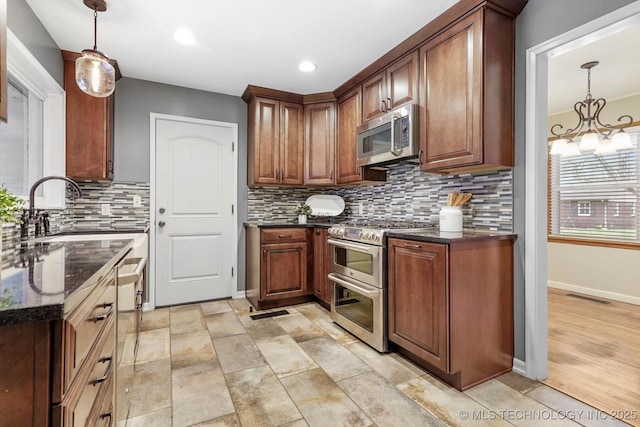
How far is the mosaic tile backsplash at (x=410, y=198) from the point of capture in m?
2.20

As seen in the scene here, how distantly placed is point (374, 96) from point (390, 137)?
578 mm

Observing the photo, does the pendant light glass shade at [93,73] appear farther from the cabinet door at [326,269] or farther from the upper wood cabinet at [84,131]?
the cabinet door at [326,269]

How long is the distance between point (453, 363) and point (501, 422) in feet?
1.10

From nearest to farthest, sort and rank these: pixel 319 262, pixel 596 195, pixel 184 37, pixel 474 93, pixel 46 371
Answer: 1. pixel 46 371
2. pixel 474 93
3. pixel 184 37
4. pixel 319 262
5. pixel 596 195

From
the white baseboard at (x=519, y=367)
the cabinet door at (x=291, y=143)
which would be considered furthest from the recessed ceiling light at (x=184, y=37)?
the white baseboard at (x=519, y=367)

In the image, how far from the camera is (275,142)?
11.7 ft

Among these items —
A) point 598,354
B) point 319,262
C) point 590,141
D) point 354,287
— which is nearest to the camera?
point 598,354

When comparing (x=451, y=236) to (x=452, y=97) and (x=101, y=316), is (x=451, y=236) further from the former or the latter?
(x=101, y=316)

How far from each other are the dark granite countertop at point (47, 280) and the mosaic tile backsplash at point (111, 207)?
1825 millimetres

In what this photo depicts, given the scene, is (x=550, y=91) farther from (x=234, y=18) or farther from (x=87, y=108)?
(x=87, y=108)

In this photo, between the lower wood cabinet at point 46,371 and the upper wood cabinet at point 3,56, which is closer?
the lower wood cabinet at point 46,371

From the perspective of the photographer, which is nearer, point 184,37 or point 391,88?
point 184,37

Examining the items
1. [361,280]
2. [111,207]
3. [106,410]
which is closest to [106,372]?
[106,410]

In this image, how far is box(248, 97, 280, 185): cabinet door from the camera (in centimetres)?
348
